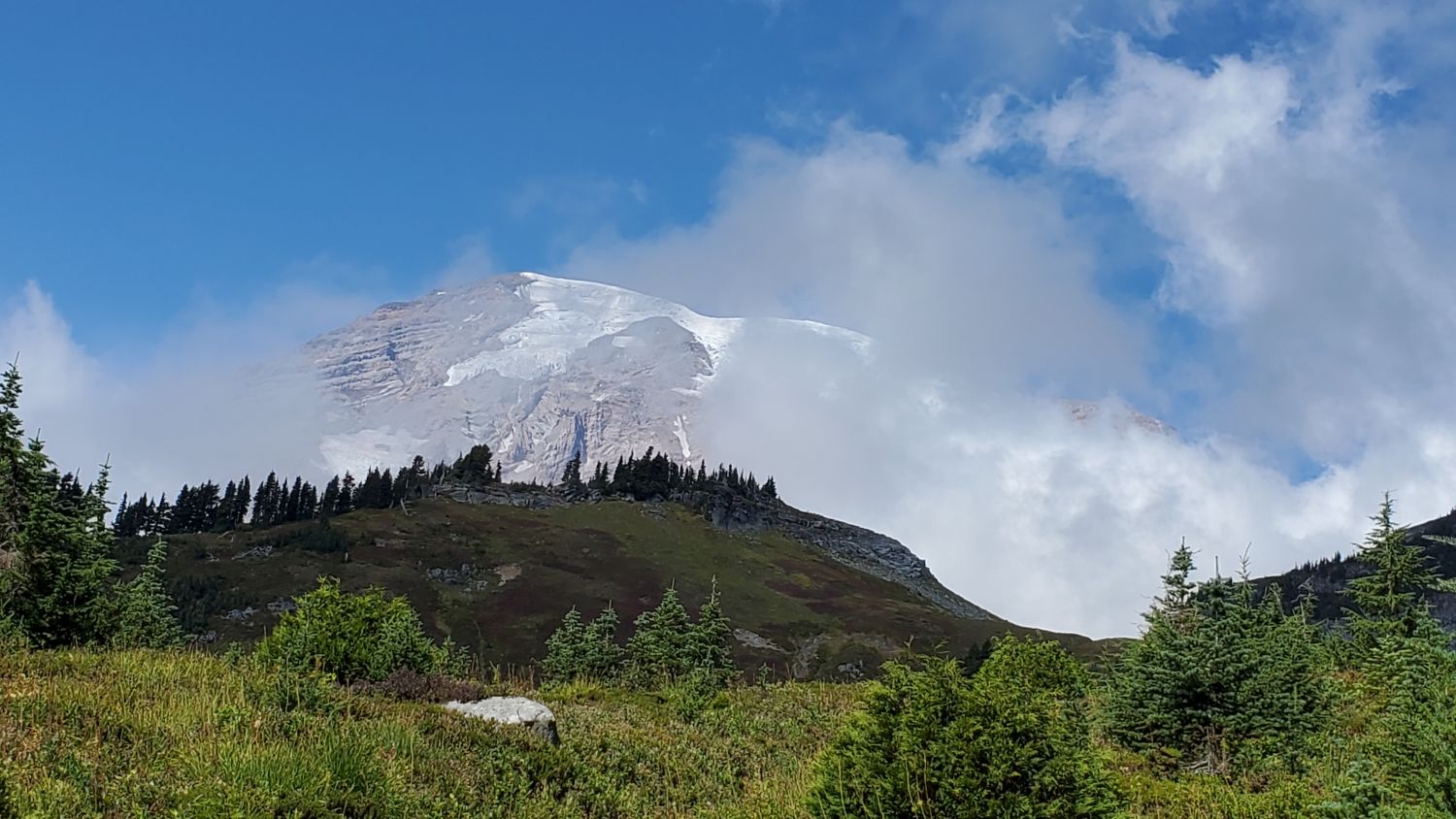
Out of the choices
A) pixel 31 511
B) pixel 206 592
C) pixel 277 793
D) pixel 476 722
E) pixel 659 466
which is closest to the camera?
pixel 277 793

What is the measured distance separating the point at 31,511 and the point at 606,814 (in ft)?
52.9

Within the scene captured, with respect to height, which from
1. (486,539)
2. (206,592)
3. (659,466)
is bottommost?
(206,592)

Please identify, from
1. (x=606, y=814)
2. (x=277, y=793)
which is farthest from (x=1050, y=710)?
(x=277, y=793)

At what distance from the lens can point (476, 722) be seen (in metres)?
11.7

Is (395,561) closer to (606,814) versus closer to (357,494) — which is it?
(357,494)

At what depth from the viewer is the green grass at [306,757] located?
21.6 ft

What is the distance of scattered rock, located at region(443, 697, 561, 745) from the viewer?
12211 millimetres

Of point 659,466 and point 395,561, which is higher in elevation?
point 659,466

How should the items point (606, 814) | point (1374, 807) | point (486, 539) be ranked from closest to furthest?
point (1374, 807) < point (606, 814) < point (486, 539)

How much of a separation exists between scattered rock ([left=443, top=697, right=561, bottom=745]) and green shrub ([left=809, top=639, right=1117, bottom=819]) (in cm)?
585

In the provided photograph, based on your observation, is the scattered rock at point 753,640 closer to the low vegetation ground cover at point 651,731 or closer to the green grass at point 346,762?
the low vegetation ground cover at point 651,731

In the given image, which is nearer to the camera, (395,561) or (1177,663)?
(1177,663)

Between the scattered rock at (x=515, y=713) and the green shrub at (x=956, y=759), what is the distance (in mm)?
5851

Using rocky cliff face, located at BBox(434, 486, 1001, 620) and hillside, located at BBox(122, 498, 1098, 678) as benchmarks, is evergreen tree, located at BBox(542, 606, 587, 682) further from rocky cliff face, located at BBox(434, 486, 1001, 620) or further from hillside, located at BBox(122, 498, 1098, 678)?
rocky cliff face, located at BBox(434, 486, 1001, 620)
